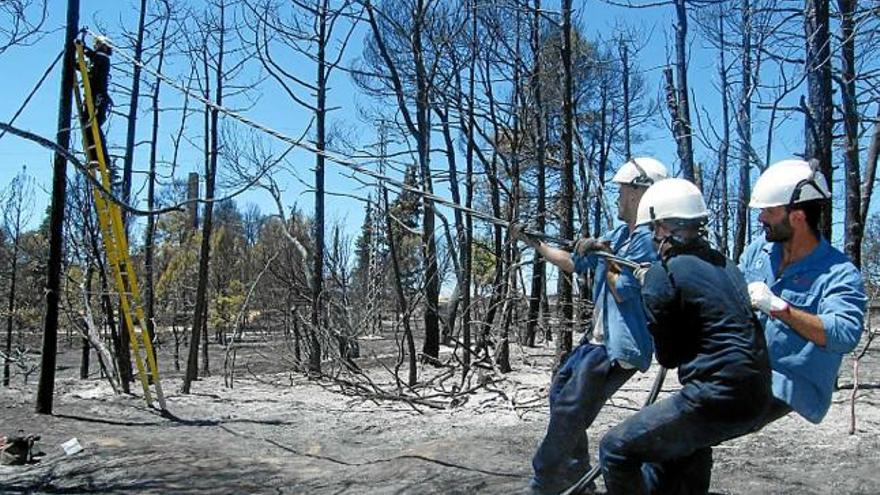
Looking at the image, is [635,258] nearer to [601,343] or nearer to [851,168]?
[601,343]

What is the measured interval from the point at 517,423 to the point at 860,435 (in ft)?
10.7

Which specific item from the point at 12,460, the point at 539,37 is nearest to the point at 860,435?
the point at 12,460

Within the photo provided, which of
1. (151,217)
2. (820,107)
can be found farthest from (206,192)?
(820,107)

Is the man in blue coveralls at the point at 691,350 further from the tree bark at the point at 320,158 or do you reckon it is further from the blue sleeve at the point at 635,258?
the tree bark at the point at 320,158

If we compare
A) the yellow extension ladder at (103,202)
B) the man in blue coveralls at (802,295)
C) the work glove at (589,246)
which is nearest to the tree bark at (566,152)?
the yellow extension ladder at (103,202)

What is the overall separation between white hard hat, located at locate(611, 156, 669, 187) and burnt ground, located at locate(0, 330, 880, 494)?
186 cm

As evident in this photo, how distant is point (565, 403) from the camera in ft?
14.4

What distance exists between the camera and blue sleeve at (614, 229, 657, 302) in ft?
13.3


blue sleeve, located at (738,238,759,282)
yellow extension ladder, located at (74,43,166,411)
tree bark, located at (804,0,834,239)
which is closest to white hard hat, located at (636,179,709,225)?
blue sleeve, located at (738,238,759,282)

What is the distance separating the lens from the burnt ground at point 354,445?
581cm

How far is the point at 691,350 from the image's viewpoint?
3273 mm

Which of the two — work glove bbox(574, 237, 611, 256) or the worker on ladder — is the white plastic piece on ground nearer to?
the worker on ladder

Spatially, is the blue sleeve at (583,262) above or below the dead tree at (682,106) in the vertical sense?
below

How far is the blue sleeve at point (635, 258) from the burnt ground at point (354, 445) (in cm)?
137
